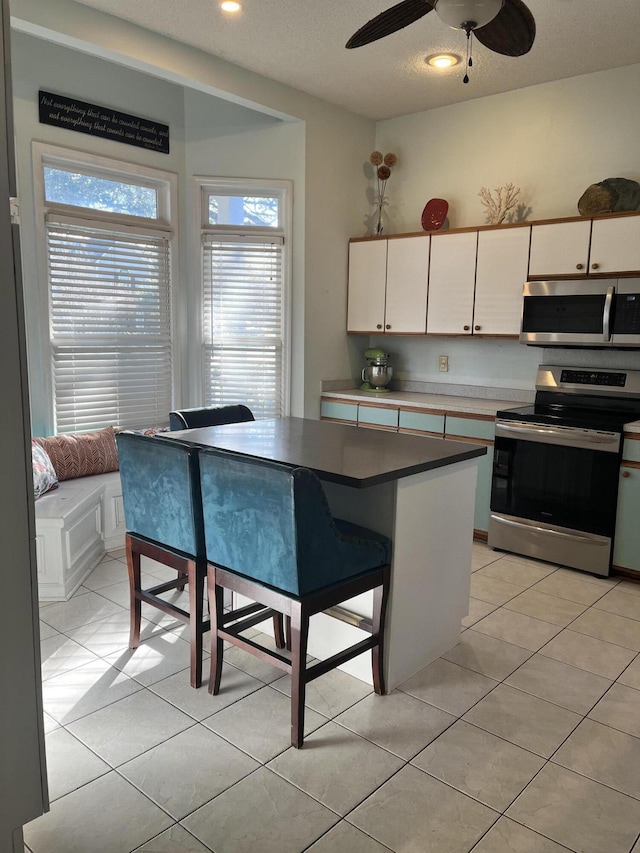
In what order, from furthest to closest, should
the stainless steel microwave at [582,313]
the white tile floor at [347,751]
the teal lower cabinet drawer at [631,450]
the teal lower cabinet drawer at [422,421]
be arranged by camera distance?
the teal lower cabinet drawer at [422,421]
the stainless steel microwave at [582,313]
the teal lower cabinet drawer at [631,450]
the white tile floor at [347,751]

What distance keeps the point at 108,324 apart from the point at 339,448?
2.53m

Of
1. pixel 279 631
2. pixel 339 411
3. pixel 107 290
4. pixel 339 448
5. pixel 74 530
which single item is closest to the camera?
pixel 339 448

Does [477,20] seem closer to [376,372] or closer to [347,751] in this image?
[347,751]

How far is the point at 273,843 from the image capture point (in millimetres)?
1735

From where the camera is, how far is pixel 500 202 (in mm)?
4438

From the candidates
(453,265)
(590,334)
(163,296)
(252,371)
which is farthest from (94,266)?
(590,334)

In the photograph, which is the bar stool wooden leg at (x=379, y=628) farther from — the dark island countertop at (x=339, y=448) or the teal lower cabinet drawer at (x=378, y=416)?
the teal lower cabinet drawer at (x=378, y=416)

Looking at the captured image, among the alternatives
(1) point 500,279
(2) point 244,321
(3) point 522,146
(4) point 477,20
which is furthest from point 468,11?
(2) point 244,321

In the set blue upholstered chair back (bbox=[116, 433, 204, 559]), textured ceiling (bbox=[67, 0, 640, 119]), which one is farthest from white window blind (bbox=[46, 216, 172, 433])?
blue upholstered chair back (bbox=[116, 433, 204, 559])

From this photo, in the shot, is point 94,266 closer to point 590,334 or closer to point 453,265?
point 453,265

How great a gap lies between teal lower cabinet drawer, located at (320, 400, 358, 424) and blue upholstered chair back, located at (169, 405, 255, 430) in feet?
4.39

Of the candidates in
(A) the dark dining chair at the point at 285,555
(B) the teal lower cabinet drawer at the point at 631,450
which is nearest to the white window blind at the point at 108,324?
(A) the dark dining chair at the point at 285,555

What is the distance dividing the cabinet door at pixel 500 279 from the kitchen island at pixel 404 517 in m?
1.83

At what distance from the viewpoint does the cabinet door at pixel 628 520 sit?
356cm
